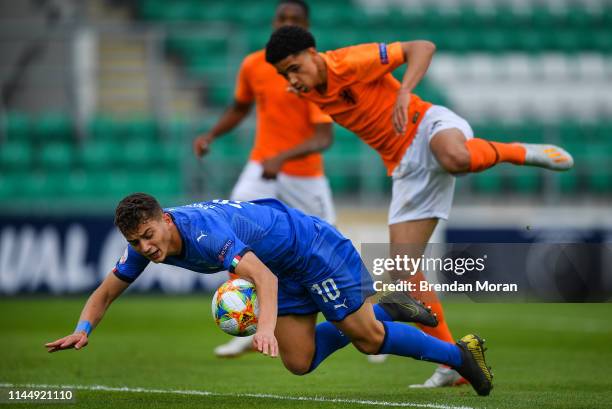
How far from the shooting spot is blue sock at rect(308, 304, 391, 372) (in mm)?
5828

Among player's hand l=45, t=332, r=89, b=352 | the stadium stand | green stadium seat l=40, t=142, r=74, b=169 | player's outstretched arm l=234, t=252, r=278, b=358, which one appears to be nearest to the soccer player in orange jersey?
player's outstretched arm l=234, t=252, r=278, b=358

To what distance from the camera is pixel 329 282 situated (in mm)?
5492

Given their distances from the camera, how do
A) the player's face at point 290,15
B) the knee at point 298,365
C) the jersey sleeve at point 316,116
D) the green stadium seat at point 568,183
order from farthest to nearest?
1. the green stadium seat at point 568,183
2. the jersey sleeve at point 316,116
3. the player's face at point 290,15
4. the knee at point 298,365

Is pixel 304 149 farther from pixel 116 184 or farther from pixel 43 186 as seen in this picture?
pixel 43 186

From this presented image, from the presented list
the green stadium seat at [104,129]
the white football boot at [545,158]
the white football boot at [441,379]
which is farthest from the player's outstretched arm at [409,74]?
the green stadium seat at [104,129]

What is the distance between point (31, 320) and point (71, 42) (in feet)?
23.7

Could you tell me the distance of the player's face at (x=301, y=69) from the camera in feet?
20.5

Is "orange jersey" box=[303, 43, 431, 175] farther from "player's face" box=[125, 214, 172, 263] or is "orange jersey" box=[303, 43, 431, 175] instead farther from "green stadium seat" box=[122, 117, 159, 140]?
"green stadium seat" box=[122, 117, 159, 140]

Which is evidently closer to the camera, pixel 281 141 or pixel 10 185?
pixel 281 141

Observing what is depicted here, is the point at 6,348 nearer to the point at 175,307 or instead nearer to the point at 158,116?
the point at 175,307

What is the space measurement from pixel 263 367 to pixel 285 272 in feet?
7.99

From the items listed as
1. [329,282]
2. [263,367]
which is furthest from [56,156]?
[329,282]

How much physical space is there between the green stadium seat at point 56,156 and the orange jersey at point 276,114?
8376mm

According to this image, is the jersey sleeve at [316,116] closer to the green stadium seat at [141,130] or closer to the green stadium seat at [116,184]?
the green stadium seat at [116,184]
